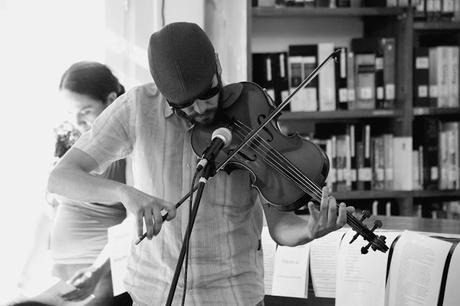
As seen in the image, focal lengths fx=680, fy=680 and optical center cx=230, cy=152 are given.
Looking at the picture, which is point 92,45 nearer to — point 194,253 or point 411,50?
point 411,50

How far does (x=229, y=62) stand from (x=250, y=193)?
6.16 feet

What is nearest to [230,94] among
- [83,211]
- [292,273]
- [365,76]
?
[292,273]

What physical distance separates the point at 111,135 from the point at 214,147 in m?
0.29

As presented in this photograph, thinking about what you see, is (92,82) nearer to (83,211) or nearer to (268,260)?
(83,211)

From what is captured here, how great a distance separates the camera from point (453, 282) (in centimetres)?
134

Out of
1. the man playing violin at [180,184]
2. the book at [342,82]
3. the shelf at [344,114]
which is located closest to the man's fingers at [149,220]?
the man playing violin at [180,184]

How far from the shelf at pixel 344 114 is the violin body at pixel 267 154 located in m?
1.67

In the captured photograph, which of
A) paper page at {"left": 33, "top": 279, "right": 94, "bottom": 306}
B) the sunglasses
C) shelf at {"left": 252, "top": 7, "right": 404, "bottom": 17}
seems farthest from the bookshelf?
the sunglasses

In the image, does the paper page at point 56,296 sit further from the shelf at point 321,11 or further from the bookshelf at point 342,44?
the shelf at point 321,11

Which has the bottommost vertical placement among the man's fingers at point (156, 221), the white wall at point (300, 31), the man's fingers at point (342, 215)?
the man's fingers at point (342, 215)

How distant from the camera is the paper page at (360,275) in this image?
4.78 feet

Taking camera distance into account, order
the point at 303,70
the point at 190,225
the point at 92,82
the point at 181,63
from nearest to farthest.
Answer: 1. the point at 190,225
2. the point at 181,63
3. the point at 92,82
4. the point at 303,70

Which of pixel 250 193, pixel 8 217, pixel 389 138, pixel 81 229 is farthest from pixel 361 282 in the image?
pixel 8 217

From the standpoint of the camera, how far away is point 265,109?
138 cm
